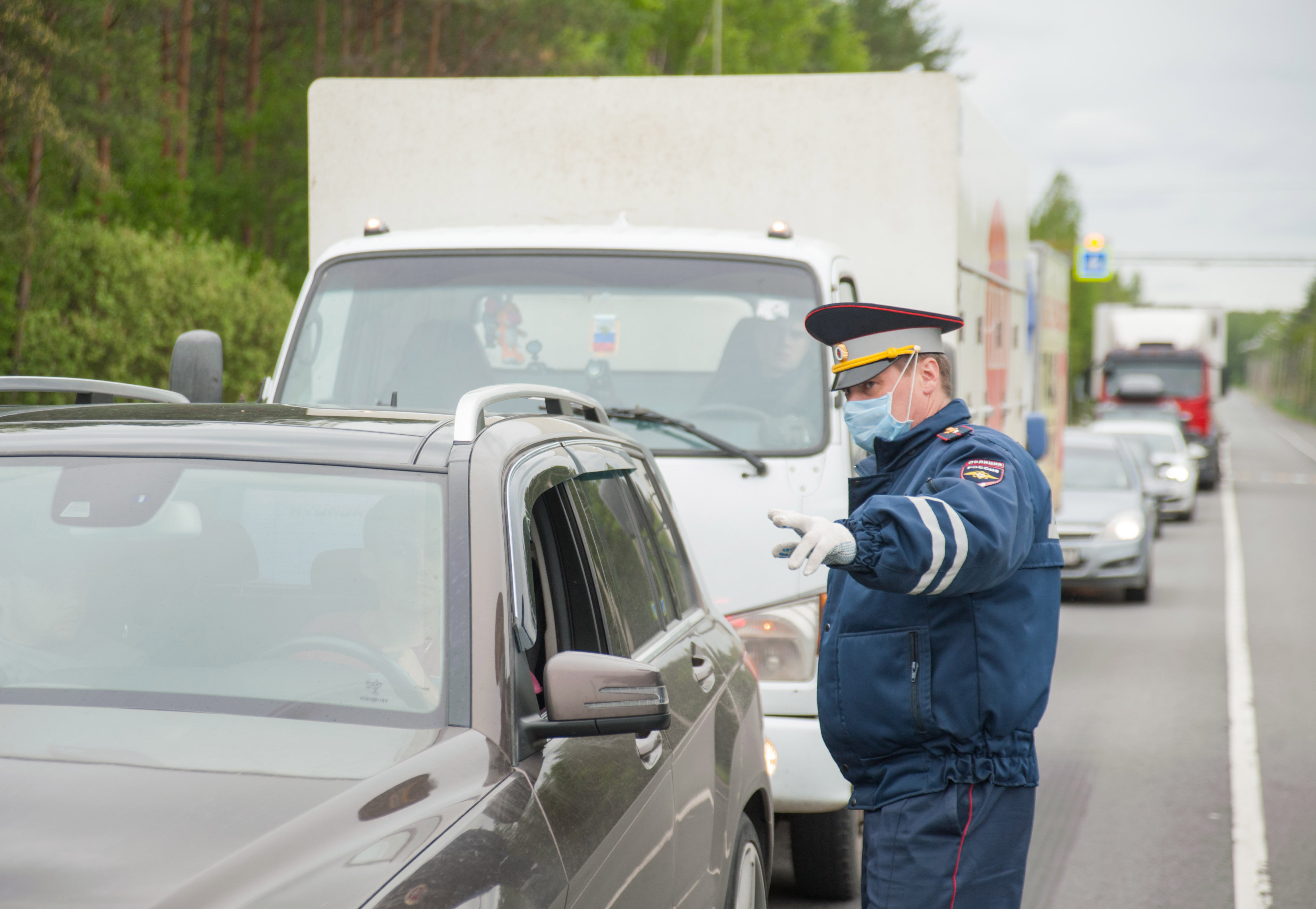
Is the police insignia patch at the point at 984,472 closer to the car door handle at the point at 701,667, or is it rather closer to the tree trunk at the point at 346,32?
the car door handle at the point at 701,667

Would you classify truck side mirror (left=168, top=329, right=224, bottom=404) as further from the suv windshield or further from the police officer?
the police officer

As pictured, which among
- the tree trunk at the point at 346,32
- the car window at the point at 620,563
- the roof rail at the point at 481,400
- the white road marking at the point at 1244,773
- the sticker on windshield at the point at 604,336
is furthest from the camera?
the tree trunk at the point at 346,32

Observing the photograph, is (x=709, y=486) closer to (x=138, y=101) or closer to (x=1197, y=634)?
(x=1197, y=634)

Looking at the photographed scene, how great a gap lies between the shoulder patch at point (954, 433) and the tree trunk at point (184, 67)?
25536 millimetres

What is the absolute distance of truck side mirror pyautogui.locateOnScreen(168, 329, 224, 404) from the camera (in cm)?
491

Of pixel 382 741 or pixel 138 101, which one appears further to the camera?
pixel 138 101

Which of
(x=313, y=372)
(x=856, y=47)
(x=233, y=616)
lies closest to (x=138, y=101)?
Result: (x=313, y=372)

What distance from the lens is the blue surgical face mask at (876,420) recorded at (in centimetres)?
346

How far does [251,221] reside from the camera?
30.7 meters

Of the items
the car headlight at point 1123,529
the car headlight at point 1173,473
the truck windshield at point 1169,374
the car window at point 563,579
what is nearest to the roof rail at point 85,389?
the car window at point 563,579

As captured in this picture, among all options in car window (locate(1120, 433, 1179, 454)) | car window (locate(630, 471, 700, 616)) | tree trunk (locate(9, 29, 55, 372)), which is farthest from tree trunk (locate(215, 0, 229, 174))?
car window (locate(630, 471, 700, 616))

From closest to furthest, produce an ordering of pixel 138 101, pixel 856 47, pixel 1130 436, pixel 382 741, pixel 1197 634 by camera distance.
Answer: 1. pixel 382 741
2. pixel 1197 634
3. pixel 138 101
4. pixel 1130 436
5. pixel 856 47

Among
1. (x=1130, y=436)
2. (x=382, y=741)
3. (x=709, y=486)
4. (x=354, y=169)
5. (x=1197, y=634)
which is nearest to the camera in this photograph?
(x=382, y=741)

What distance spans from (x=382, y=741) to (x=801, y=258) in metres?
3.57
